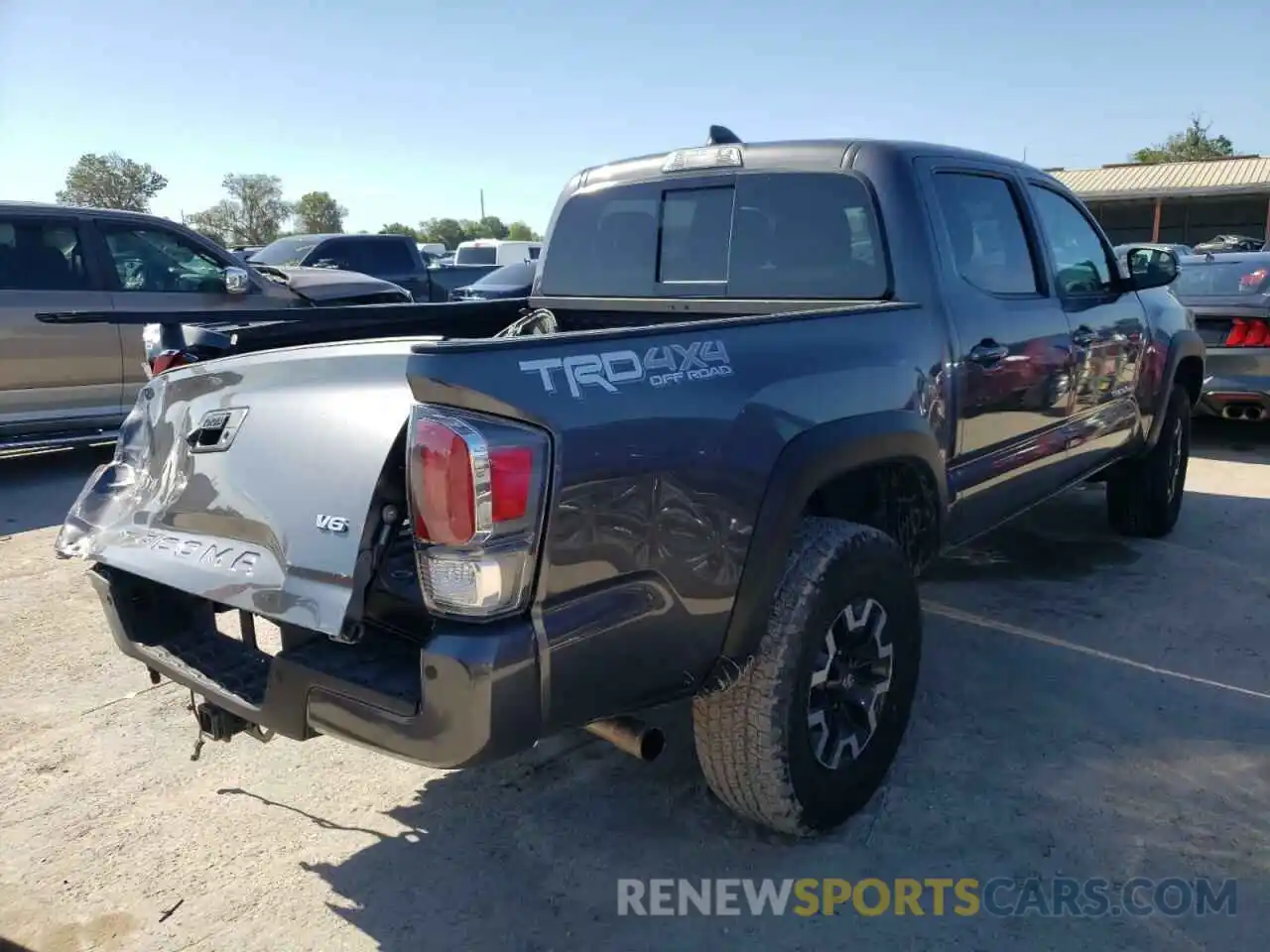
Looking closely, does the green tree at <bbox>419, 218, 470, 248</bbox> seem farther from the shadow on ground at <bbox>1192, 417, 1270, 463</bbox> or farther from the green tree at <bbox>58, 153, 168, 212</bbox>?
the shadow on ground at <bbox>1192, 417, 1270, 463</bbox>

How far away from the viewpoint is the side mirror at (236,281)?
7930 mm

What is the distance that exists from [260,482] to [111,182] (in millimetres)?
62630

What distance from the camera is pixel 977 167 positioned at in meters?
3.83

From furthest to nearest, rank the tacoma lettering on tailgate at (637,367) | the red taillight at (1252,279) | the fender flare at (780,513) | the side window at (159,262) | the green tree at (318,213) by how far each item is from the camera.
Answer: the green tree at (318,213)
the red taillight at (1252,279)
the side window at (159,262)
the fender flare at (780,513)
the tacoma lettering on tailgate at (637,367)

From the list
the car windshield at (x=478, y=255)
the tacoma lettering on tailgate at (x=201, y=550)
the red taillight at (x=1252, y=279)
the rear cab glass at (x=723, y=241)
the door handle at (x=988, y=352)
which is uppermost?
the car windshield at (x=478, y=255)

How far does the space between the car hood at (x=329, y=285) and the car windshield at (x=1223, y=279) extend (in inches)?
280

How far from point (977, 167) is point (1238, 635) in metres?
2.27

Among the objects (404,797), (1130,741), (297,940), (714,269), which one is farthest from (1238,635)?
(297,940)

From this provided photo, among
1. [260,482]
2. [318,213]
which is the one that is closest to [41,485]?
[260,482]

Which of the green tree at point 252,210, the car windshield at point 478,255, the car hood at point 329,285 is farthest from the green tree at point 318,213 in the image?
the car hood at point 329,285

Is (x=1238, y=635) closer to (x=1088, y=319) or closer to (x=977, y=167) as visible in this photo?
(x=1088, y=319)

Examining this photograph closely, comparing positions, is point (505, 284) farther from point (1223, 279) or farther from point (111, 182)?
point (111, 182)

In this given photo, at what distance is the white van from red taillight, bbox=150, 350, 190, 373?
72.5ft

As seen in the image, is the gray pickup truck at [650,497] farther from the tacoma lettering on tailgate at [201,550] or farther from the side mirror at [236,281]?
the side mirror at [236,281]
